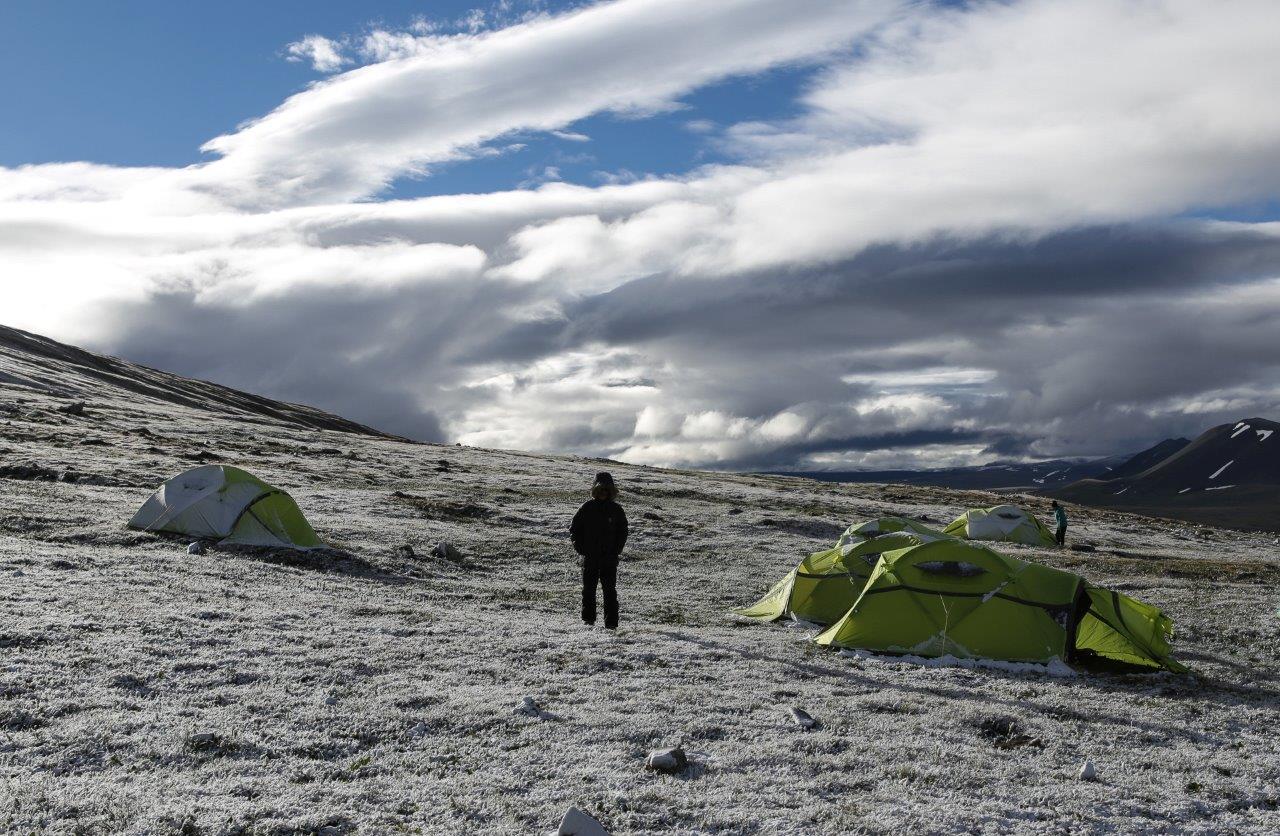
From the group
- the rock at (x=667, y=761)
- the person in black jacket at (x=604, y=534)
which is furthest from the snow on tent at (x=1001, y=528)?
the rock at (x=667, y=761)

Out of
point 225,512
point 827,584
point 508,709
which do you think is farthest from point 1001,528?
point 508,709

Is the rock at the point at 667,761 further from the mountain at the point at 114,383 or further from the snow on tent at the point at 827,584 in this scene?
the mountain at the point at 114,383

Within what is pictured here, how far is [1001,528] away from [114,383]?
111039mm

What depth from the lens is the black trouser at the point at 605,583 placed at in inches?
775

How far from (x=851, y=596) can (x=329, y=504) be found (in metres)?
25.9

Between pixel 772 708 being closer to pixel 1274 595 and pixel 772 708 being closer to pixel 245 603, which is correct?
pixel 245 603

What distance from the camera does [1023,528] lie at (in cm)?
5131

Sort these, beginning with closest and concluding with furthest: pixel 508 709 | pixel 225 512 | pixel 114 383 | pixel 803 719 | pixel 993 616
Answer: pixel 508 709
pixel 803 719
pixel 993 616
pixel 225 512
pixel 114 383

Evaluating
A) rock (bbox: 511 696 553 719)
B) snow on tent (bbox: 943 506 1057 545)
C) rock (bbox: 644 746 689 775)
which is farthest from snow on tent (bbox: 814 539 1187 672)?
snow on tent (bbox: 943 506 1057 545)

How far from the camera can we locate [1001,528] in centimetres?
5125

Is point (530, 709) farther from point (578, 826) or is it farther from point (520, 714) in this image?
point (578, 826)

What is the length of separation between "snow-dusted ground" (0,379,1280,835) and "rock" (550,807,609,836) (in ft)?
1.65

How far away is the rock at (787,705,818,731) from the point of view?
1270 cm

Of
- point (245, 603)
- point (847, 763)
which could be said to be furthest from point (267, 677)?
point (847, 763)
